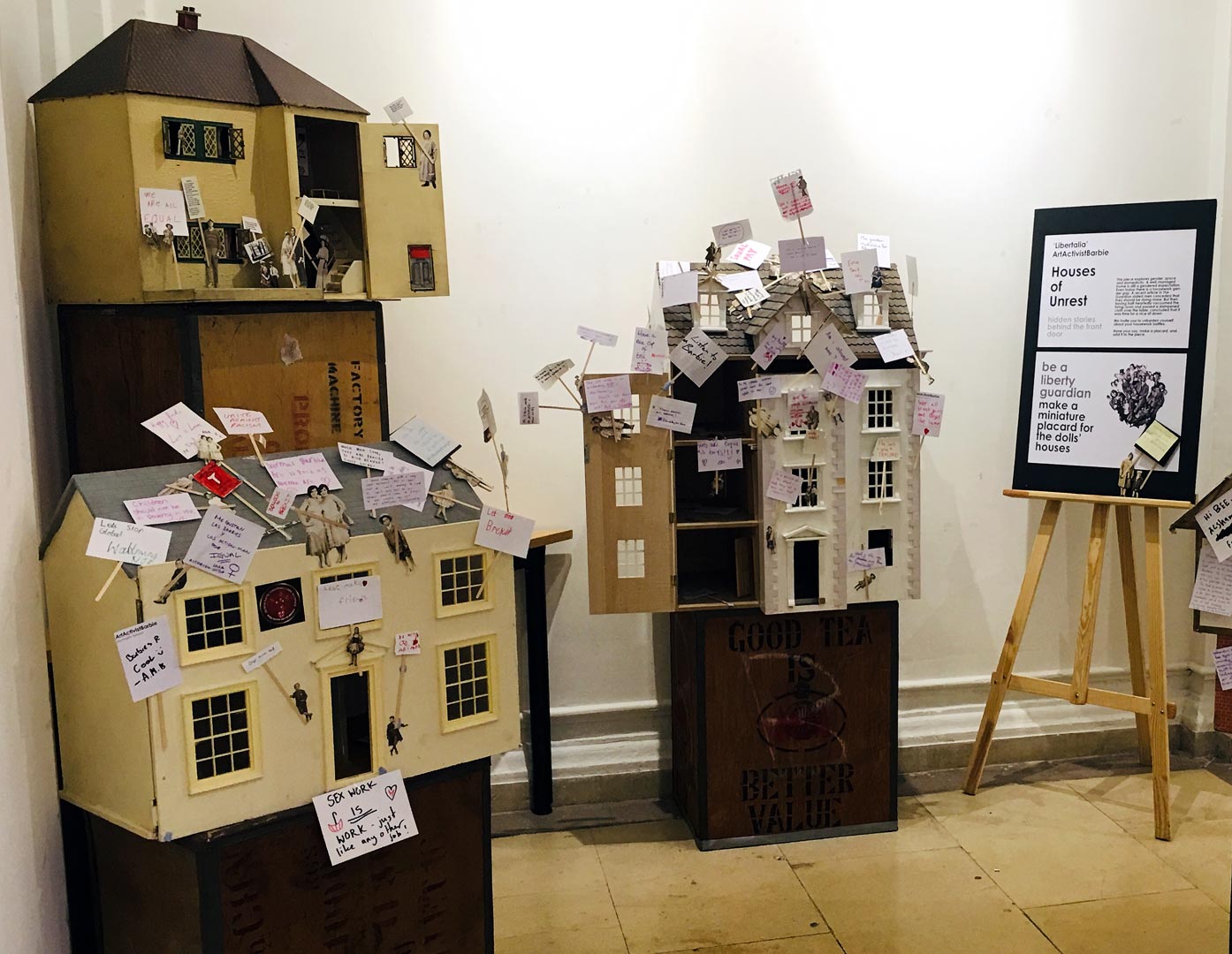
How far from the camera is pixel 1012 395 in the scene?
3.45 m

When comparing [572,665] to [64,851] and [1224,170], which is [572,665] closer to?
[64,851]

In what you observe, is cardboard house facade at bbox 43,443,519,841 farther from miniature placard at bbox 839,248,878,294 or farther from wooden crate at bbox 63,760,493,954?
miniature placard at bbox 839,248,878,294

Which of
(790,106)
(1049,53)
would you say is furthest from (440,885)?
(1049,53)

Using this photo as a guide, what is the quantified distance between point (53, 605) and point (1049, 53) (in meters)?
2.95

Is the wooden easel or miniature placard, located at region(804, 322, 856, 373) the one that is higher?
miniature placard, located at region(804, 322, 856, 373)

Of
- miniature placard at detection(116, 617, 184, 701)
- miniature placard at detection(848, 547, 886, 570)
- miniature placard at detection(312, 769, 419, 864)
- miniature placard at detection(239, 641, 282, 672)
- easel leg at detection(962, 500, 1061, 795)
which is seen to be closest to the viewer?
miniature placard at detection(116, 617, 184, 701)

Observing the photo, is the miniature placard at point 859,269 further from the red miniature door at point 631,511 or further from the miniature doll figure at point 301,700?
the miniature doll figure at point 301,700

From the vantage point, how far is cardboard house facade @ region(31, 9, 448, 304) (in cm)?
212

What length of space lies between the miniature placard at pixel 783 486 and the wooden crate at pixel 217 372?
101cm

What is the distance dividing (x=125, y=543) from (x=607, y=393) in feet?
4.19

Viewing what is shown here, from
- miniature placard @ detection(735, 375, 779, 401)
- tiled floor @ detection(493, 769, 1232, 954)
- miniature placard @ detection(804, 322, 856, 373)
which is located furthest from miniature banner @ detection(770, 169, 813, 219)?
tiled floor @ detection(493, 769, 1232, 954)

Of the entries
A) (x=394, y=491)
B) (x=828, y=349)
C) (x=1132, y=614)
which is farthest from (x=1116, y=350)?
(x=394, y=491)

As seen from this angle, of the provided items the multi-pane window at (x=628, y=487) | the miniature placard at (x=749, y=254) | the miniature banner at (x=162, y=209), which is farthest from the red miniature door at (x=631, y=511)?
the miniature banner at (x=162, y=209)

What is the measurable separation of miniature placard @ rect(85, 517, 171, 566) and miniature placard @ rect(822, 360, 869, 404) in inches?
65.5
